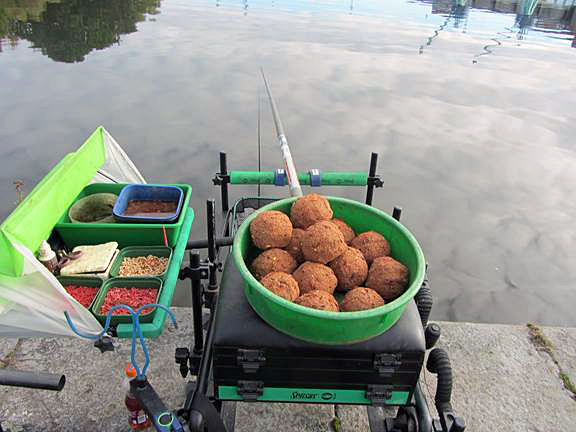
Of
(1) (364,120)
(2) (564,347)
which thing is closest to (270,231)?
(2) (564,347)

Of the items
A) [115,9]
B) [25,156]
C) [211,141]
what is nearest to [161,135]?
[211,141]

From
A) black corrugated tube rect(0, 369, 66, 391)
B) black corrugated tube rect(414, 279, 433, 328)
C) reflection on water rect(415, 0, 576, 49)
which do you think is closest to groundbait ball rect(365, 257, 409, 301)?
black corrugated tube rect(414, 279, 433, 328)

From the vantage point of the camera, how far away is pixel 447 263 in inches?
217

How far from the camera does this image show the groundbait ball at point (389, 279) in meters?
1.82

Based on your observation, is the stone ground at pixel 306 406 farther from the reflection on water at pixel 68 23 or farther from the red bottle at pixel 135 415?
the reflection on water at pixel 68 23

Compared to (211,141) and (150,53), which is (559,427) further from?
(150,53)

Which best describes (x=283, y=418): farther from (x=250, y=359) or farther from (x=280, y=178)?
(x=280, y=178)

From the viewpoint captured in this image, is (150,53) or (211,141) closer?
(211,141)

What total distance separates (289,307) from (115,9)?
2299 centimetres

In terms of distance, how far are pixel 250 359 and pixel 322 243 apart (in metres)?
0.59

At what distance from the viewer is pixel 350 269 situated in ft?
6.27

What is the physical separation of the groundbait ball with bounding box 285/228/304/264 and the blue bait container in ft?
4.22

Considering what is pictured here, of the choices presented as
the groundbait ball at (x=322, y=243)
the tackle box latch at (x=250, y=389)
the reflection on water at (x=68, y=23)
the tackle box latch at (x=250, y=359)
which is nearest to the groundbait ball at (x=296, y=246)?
the groundbait ball at (x=322, y=243)

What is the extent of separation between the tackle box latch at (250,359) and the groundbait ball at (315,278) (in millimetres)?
320
